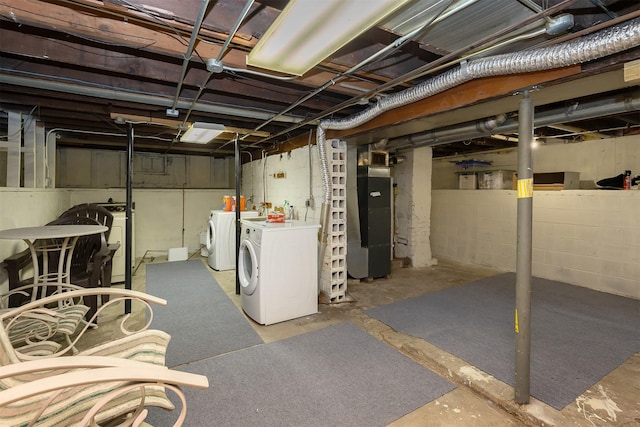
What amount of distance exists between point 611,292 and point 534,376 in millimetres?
2957

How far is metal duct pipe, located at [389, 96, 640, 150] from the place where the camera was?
225 centimetres

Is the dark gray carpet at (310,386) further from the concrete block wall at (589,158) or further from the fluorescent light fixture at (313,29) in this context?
the concrete block wall at (589,158)

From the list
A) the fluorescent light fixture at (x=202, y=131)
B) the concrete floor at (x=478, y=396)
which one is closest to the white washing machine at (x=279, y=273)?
the concrete floor at (x=478, y=396)

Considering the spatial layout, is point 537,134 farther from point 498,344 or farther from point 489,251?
point 498,344

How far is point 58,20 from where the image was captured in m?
1.54

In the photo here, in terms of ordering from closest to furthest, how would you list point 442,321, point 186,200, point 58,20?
point 58,20, point 442,321, point 186,200

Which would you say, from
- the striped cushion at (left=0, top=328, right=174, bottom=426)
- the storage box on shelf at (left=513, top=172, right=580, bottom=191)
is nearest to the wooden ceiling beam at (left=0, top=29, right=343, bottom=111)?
the striped cushion at (left=0, top=328, right=174, bottom=426)

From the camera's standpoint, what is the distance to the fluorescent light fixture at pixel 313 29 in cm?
120

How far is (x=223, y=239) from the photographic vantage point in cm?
514

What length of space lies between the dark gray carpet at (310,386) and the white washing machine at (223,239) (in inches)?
109

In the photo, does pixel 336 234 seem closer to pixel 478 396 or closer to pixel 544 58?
pixel 478 396

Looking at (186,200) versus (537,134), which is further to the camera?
(186,200)

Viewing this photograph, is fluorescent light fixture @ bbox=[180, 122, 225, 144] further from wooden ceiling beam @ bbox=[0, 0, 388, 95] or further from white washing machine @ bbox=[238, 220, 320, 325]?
wooden ceiling beam @ bbox=[0, 0, 388, 95]

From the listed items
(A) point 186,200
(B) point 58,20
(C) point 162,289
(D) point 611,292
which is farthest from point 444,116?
(A) point 186,200
